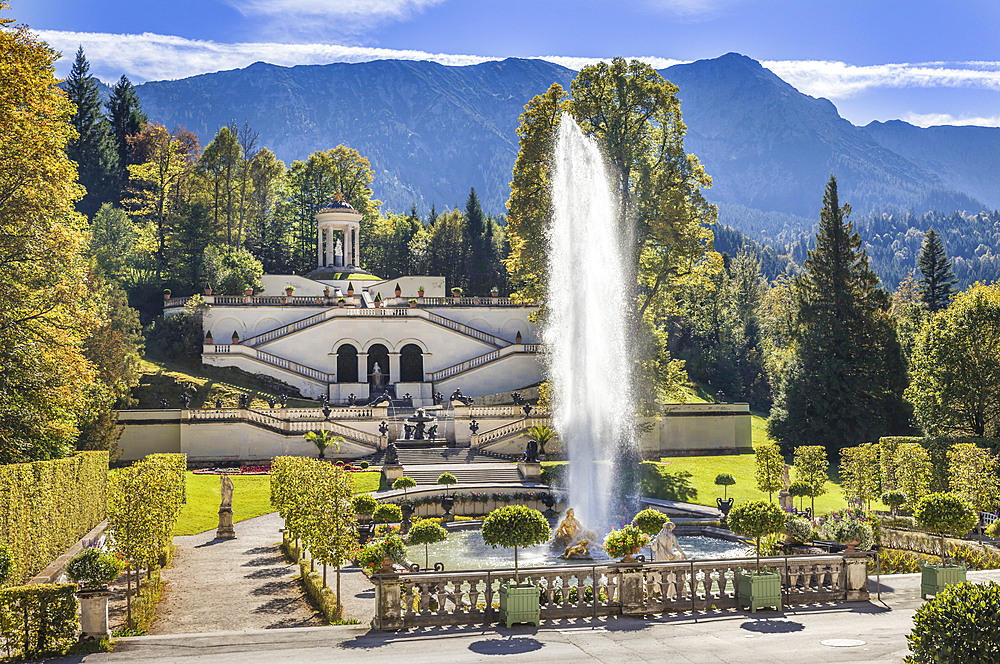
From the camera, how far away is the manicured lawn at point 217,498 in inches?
1164

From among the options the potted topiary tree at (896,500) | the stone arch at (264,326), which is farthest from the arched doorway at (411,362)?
the potted topiary tree at (896,500)

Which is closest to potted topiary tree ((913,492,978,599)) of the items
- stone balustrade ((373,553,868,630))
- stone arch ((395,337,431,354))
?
stone balustrade ((373,553,868,630))

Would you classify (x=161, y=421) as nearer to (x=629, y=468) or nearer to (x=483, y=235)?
(x=629, y=468)

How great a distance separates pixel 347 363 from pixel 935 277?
152 ft

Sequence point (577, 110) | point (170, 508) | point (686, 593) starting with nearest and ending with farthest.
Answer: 1. point (686, 593)
2. point (170, 508)
3. point (577, 110)

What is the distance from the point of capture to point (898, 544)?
23922mm

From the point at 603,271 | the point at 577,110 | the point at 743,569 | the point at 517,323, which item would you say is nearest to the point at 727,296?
the point at 517,323

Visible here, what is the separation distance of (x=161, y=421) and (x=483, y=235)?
151 ft

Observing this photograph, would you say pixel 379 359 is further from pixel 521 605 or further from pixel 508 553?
pixel 521 605

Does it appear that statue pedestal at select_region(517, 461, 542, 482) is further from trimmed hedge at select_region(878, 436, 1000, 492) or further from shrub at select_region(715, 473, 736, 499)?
trimmed hedge at select_region(878, 436, 1000, 492)

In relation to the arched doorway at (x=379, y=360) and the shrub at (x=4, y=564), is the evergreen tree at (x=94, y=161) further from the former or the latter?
the shrub at (x=4, y=564)

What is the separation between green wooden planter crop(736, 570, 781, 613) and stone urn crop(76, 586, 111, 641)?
11353mm

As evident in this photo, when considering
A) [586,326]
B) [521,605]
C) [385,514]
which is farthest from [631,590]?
[586,326]

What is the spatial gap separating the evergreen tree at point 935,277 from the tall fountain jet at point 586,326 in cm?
4114
